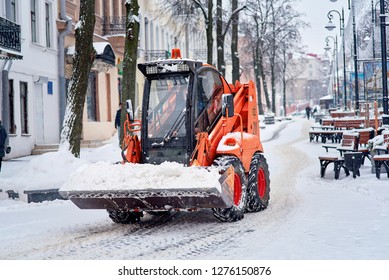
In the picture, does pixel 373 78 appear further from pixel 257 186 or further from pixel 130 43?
pixel 257 186

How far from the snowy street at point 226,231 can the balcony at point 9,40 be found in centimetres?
754

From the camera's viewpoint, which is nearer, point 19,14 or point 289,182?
point 289,182

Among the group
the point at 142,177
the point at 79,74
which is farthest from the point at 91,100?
the point at 142,177

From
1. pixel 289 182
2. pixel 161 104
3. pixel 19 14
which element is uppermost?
pixel 19 14

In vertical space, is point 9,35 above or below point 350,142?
above

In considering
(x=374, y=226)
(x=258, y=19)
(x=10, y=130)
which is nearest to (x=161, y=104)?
(x=374, y=226)

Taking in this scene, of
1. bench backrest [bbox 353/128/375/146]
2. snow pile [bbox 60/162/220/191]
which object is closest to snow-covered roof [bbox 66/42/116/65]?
bench backrest [bbox 353/128/375/146]

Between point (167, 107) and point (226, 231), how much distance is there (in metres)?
2.03

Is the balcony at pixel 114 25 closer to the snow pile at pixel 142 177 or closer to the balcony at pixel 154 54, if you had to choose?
the balcony at pixel 154 54

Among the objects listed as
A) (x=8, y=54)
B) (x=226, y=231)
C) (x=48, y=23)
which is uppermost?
(x=48, y=23)

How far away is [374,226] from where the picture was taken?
8398 mm

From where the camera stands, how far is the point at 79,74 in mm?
15195
